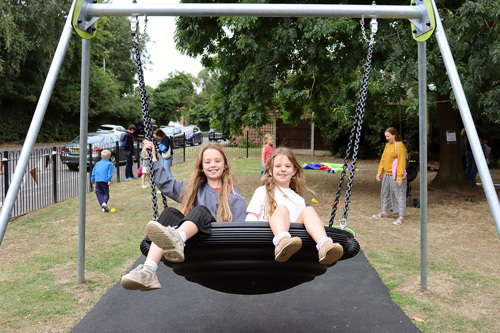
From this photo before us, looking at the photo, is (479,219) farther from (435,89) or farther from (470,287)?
(470,287)

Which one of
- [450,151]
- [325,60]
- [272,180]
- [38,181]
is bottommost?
[38,181]

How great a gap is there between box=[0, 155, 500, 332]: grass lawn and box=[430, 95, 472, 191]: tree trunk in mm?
1181

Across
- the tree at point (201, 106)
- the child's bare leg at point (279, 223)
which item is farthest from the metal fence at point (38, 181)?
the tree at point (201, 106)

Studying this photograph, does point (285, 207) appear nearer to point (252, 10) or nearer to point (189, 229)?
point (189, 229)

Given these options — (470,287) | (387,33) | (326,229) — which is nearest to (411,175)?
(387,33)

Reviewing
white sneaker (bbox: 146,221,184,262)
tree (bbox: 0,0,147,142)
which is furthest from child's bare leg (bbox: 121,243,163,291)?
tree (bbox: 0,0,147,142)

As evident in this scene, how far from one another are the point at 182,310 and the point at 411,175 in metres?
6.23

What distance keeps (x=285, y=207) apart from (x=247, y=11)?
1740 mm

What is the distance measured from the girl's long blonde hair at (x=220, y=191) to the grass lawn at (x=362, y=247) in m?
1.23

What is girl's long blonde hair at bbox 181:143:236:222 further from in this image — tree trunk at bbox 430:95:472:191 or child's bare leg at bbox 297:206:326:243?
tree trunk at bbox 430:95:472:191

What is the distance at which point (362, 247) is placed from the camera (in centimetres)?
614

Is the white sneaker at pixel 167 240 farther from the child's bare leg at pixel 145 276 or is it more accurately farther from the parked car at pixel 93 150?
the parked car at pixel 93 150

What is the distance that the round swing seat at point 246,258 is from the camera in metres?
2.52

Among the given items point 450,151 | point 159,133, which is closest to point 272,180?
point 159,133
